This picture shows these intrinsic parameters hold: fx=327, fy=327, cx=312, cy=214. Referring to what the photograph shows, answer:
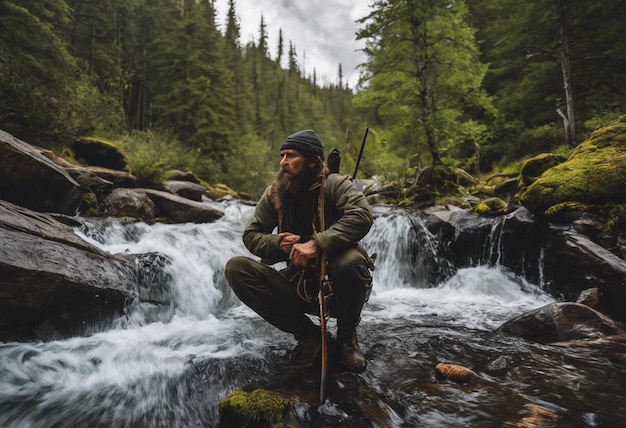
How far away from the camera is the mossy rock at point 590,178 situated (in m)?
5.57

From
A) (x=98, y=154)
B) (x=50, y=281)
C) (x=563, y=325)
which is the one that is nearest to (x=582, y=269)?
(x=563, y=325)

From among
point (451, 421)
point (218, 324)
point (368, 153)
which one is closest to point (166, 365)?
point (218, 324)

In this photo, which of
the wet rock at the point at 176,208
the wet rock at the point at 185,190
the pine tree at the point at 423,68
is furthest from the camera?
the wet rock at the point at 185,190

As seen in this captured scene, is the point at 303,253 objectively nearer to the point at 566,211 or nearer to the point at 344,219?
the point at 344,219

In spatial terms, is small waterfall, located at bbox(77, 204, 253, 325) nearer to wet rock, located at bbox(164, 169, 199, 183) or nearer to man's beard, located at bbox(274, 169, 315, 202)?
man's beard, located at bbox(274, 169, 315, 202)

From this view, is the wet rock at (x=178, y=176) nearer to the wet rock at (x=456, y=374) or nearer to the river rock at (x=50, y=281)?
the river rock at (x=50, y=281)

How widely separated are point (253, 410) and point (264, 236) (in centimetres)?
136

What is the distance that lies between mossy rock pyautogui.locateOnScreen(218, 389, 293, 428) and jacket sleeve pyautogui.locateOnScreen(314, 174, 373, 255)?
1.13 m

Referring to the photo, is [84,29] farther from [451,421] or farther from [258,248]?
[451,421]

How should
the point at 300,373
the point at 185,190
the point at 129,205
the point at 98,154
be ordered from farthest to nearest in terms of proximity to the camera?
1. the point at 185,190
2. the point at 98,154
3. the point at 129,205
4. the point at 300,373

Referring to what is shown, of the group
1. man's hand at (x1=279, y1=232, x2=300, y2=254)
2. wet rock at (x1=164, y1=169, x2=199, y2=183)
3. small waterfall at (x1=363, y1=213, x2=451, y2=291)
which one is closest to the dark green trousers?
man's hand at (x1=279, y1=232, x2=300, y2=254)

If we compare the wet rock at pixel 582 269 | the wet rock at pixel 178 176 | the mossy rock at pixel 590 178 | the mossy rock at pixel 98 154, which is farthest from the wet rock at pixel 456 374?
the wet rock at pixel 178 176

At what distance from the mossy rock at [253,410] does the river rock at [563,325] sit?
3063 mm

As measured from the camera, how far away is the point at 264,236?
2961 millimetres
